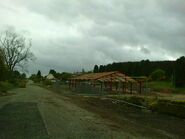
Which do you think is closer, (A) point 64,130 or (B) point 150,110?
(A) point 64,130

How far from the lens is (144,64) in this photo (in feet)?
488

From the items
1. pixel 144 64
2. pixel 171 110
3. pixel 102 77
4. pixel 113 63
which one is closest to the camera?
pixel 171 110

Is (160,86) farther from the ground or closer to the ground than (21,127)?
farther from the ground

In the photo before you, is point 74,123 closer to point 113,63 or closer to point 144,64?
point 144,64

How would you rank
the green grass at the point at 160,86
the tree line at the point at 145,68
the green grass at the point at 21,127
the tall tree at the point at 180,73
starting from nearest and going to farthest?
the green grass at the point at 21,127, the tall tree at the point at 180,73, the green grass at the point at 160,86, the tree line at the point at 145,68

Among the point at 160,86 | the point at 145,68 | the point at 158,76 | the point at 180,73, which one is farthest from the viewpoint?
the point at 145,68

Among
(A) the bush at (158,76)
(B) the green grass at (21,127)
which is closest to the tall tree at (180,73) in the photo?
(A) the bush at (158,76)

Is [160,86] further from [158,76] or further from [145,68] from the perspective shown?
[145,68]

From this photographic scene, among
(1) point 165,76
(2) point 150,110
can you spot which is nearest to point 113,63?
(1) point 165,76

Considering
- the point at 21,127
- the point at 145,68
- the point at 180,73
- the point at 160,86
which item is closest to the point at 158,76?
the point at 160,86

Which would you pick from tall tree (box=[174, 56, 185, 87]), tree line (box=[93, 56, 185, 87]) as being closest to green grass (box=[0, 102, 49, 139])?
tall tree (box=[174, 56, 185, 87])

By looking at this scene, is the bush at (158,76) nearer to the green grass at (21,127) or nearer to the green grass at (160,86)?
the green grass at (160,86)

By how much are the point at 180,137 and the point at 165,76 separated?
111512mm

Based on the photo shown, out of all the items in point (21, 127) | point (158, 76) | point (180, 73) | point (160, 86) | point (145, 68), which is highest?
point (145, 68)
